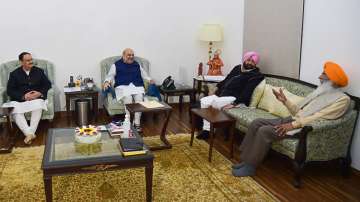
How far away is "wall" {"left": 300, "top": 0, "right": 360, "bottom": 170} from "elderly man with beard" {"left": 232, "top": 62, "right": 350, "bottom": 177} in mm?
272

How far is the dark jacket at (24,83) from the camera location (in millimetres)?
4641

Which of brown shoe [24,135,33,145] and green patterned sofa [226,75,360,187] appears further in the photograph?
brown shoe [24,135,33,145]

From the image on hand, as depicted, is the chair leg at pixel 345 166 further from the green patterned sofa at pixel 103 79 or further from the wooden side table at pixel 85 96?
the wooden side table at pixel 85 96

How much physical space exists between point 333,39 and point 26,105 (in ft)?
12.1

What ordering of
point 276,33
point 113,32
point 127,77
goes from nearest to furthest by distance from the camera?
point 276,33, point 127,77, point 113,32

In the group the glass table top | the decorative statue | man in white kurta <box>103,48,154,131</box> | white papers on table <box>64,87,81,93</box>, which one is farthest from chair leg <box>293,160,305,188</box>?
white papers on table <box>64,87,81,93</box>

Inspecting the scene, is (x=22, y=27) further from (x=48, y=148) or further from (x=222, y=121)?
(x=222, y=121)

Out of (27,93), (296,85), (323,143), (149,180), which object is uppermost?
(296,85)

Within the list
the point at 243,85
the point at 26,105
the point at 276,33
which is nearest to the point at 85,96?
the point at 26,105

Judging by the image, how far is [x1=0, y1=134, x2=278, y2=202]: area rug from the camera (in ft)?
9.82

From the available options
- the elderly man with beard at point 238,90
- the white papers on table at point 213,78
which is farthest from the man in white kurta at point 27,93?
the white papers on table at point 213,78

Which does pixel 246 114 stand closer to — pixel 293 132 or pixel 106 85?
pixel 293 132

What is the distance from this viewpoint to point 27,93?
15.2 feet

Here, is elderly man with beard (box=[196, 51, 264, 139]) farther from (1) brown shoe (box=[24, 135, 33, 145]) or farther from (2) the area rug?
(1) brown shoe (box=[24, 135, 33, 145])
